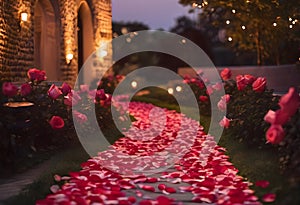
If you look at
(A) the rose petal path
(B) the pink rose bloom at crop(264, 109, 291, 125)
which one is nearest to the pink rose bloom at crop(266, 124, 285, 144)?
(B) the pink rose bloom at crop(264, 109, 291, 125)

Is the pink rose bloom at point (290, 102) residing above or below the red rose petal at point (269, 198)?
above

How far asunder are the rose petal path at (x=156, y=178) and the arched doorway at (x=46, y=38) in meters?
4.67

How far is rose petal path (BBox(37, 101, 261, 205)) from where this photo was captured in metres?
4.68

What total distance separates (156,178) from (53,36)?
7.97 m

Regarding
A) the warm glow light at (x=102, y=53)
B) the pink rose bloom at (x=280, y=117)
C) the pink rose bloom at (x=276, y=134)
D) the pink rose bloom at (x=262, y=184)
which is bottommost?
the pink rose bloom at (x=262, y=184)

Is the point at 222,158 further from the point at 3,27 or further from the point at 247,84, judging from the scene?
the point at 3,27

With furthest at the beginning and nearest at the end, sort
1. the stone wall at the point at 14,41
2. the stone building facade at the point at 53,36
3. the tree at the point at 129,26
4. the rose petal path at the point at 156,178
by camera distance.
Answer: the tree at the point at 129,26
the stone building facade at the point at 53,36
the stone wall at the point at 14,41
the rose petal path at the point at 156,178

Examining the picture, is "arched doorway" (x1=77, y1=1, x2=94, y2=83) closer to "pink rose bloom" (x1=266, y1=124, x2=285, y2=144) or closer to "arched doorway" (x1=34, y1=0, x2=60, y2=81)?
"arched doorway" (x1=34, y1=0, x2=60, y2=81)

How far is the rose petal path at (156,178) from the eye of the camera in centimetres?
468

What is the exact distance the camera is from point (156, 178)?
5.75 m

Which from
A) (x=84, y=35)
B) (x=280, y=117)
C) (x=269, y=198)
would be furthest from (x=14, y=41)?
(x=269, y=198)

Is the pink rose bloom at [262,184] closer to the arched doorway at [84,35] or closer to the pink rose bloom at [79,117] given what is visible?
the pink rose bloom at [79,117]

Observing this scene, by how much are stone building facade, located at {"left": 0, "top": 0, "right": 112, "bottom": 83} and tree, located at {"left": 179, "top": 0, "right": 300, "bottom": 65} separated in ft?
9.89

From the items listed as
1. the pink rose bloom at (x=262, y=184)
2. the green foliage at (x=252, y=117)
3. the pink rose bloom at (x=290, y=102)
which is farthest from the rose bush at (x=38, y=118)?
the pink rose bloom at (x=290, y=102)
